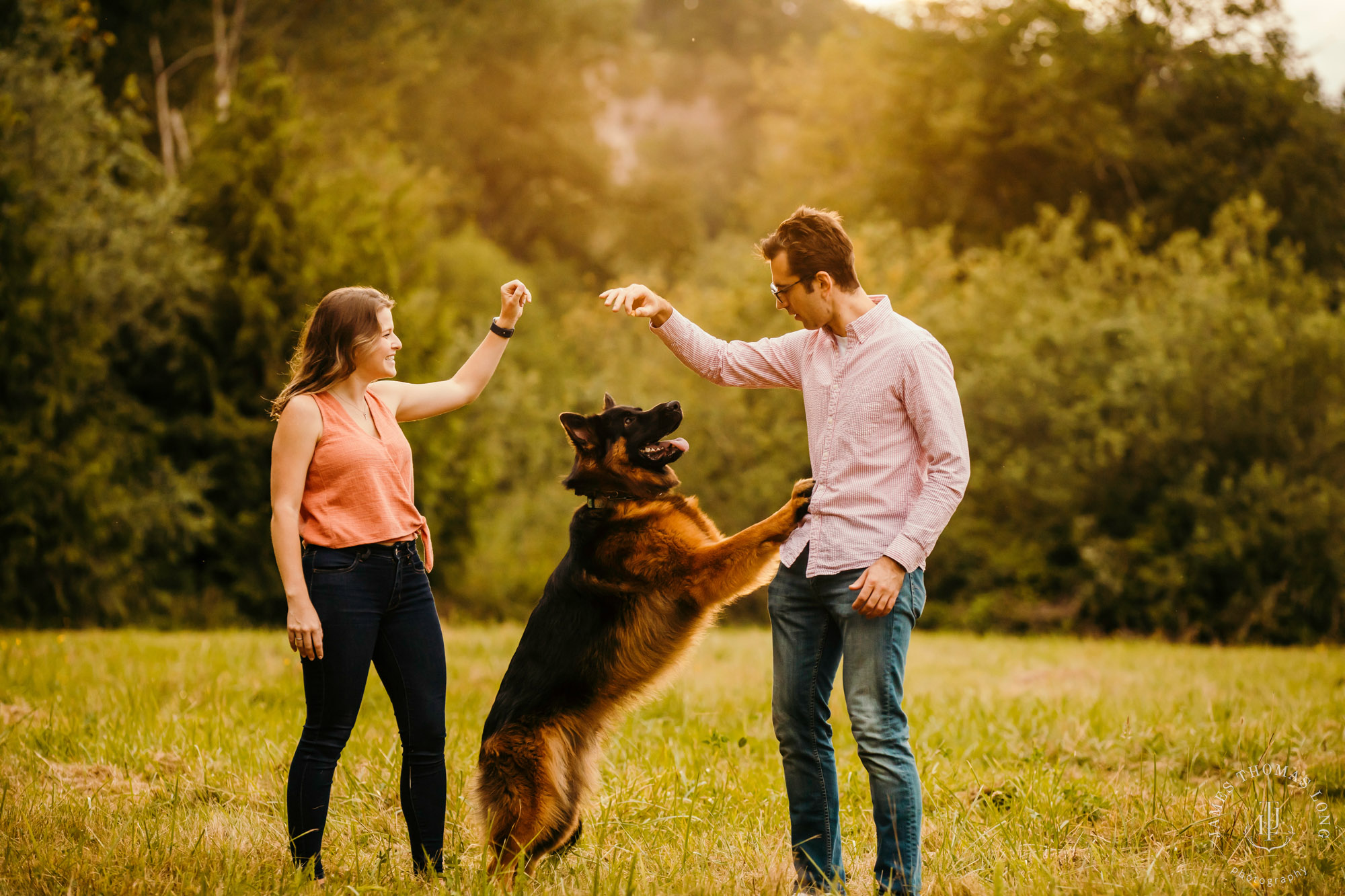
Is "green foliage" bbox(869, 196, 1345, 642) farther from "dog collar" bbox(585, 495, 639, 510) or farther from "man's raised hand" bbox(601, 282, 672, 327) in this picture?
"man's raised hand" bbox(601, 282, 672, 327)

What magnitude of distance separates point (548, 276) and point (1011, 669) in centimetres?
2215

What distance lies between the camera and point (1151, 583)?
13891mm

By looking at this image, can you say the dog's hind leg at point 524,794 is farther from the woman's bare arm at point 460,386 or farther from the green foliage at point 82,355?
the green foliage at point 82,355

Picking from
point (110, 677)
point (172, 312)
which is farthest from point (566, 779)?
point (172, 312)

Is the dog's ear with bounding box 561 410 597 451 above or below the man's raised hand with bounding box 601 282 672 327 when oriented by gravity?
below

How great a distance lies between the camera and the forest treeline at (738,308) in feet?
41.4

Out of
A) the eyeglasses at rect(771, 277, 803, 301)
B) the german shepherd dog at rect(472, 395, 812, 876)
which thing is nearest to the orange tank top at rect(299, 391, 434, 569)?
the german shepherd dog at rect(472, 395, 812, 876)

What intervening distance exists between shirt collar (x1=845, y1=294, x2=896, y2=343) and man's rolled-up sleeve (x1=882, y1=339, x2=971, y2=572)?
0.19 m

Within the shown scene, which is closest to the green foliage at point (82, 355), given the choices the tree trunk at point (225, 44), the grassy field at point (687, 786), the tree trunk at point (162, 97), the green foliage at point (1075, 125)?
the tree trunk at point (162, 97)

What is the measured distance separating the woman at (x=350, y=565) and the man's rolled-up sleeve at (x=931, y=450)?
5.77ft

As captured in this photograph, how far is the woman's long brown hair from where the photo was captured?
11.5ft

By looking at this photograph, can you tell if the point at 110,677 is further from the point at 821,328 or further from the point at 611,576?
the point at 821,328

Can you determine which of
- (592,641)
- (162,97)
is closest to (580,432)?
(592,641)

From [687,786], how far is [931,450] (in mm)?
2340
